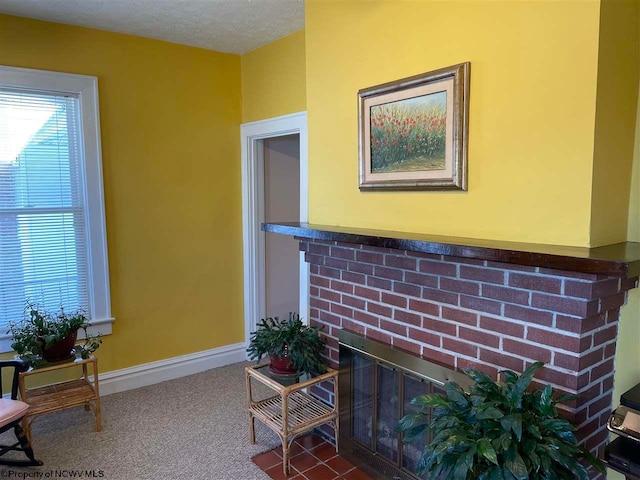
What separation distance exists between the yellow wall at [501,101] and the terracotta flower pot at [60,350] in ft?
6.03

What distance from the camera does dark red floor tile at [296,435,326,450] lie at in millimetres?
2555

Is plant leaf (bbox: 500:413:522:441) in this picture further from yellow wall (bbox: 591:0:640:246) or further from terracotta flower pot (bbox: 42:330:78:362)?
terracotta flower pot (bbox: 42:330:78:362)

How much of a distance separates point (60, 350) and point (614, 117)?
2919 millimetres

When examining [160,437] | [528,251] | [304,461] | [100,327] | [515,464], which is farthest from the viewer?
[100,327]

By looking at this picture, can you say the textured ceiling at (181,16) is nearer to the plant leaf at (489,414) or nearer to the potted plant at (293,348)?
the potted plant at (293,348)

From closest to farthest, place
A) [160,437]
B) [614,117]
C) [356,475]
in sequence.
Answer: [614,117], [356,475], [160,437]

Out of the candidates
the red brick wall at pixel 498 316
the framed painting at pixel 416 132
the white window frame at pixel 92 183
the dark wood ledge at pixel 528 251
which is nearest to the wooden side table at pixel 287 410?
the red brick wall at pixel 498 316

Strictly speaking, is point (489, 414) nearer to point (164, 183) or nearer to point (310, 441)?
point (310, 441)

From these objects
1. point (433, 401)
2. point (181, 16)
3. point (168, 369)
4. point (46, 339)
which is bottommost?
point (168, 369)

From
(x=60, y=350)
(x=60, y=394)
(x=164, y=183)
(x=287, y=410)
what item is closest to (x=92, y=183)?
(x=164, y=183)

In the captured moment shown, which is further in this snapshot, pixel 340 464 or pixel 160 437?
pixel 160 437

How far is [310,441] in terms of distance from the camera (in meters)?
2.60

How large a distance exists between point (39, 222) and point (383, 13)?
2446mm

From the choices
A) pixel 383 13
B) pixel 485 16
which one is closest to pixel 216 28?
pixel 383 13
